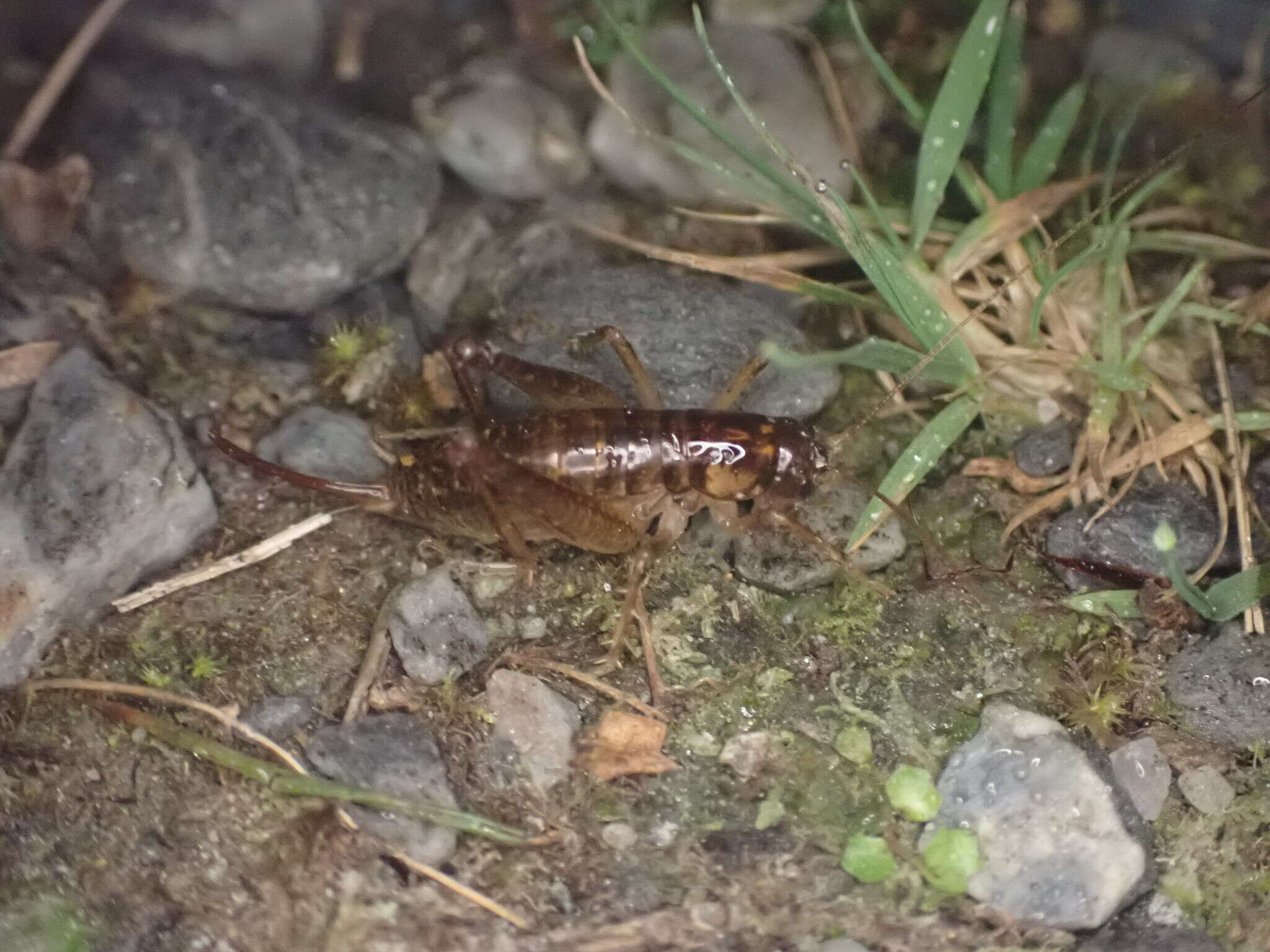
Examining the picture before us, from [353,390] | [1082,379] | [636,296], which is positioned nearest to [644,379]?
[636,296]

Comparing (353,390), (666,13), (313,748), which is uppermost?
(666,13)

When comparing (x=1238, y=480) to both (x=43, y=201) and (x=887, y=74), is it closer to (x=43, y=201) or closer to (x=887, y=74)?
(x=887, y=74)

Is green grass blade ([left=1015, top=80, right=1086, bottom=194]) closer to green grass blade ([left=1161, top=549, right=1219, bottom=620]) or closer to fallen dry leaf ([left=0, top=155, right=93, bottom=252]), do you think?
green grass blade ([left=1161, top=549, right=1219, bottom=620])

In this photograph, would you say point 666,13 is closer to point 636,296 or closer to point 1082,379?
point 636,296

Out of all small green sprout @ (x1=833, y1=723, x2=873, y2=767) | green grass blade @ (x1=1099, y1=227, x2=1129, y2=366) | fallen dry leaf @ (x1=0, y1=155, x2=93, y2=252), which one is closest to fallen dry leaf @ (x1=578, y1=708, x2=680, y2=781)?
small green sprout @ (x1=833, y1=723, x2=873, y2=767)

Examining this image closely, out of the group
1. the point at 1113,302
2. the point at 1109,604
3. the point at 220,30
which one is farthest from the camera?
the point at 220,30

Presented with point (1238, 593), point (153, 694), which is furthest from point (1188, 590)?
point (153, 694)
